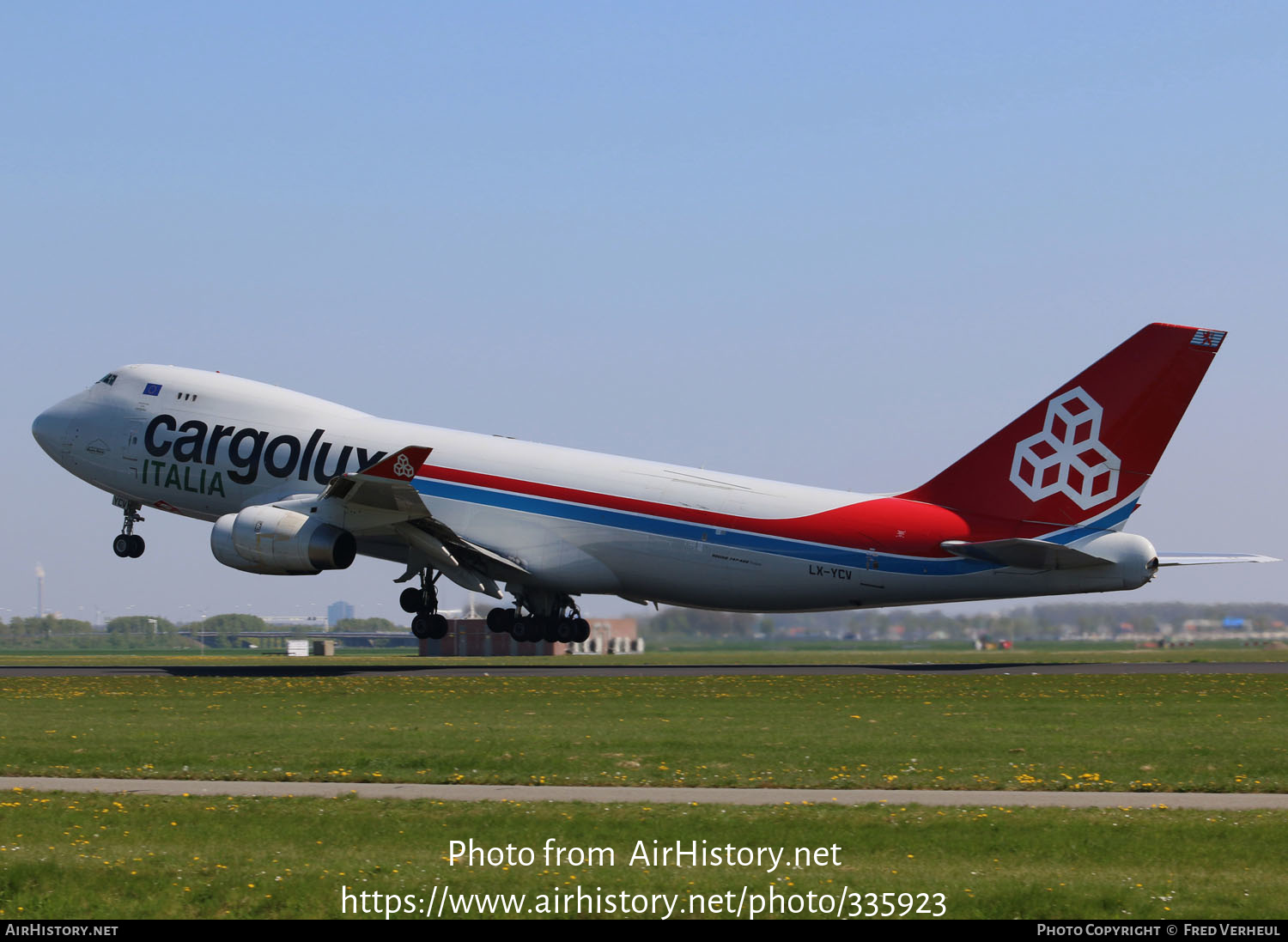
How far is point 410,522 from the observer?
46125 mm

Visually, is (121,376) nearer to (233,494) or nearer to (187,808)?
(233,494)

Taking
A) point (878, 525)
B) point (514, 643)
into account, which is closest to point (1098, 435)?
point (878, 525)

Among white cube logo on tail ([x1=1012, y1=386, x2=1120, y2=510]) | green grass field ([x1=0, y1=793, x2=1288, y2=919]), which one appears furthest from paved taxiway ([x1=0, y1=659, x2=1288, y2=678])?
green grass field ([x1=0, y1=793, x2=1288, y2=919])

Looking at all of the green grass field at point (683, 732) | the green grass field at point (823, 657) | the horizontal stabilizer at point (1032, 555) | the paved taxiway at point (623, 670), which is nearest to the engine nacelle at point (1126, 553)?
the horizontal stabilizer at point (1032, 555)

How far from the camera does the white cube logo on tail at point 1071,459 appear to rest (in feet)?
137

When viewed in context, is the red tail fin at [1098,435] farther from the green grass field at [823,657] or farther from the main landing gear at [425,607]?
the main landing gear at [425,607]

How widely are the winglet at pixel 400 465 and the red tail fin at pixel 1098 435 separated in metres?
16.1

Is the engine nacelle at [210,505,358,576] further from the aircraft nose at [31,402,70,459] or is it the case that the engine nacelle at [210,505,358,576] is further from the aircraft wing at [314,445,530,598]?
the aircraft nose at [31,402,70,459]

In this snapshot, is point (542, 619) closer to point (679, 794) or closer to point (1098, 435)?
point (1098, 435)

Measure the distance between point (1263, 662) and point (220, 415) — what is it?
3564 centimetres

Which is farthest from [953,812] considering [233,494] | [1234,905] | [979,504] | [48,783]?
[233,494]

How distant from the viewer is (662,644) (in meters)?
64.8

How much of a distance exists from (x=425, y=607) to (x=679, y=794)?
31219 millimetres

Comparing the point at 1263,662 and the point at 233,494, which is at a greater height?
the point at 233,494
